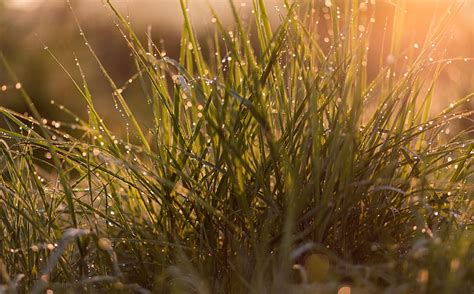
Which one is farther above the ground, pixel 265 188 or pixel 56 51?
pixel 265 188

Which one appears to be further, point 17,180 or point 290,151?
point 17,180

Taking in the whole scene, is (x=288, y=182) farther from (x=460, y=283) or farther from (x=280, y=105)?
(x=460, y=283)

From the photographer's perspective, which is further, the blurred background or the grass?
the blurred background

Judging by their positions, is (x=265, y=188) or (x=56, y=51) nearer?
(x=265, y=188)

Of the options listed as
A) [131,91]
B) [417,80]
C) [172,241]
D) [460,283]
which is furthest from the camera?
[131,91]

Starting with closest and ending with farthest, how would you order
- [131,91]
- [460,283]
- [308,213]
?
1. [460,283]
2. [308,213]
3. [131,91]

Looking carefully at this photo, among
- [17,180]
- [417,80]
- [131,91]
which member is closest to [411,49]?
[417,80]

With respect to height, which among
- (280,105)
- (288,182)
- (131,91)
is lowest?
(131,91)

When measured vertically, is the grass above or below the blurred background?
above

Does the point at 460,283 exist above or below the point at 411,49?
below

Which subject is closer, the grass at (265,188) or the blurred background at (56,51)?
the grass at (265,188)

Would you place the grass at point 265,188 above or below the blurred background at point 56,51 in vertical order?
above
